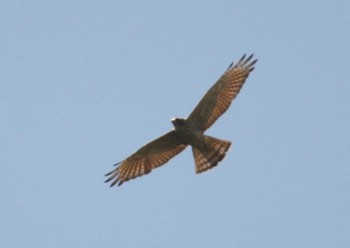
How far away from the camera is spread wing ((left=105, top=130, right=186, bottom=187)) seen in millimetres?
21422

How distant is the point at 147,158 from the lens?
21703 mm

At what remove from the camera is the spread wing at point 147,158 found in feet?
70.3

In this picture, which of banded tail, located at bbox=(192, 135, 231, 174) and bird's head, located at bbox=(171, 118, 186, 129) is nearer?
banded tail, located at bbox=(192, 135, 231, 174)

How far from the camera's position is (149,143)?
2138 cm

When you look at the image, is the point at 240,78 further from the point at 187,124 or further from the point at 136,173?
the point at 136,173

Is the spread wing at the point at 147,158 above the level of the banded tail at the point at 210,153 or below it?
above

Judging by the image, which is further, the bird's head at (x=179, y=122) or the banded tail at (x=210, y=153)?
the bird's head at (x=179, y=122)

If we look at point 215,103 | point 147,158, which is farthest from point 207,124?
point 147,158

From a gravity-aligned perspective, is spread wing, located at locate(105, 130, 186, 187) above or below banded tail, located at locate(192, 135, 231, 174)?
above

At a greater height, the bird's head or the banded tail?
the bird's head

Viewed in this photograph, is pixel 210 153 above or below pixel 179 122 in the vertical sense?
below

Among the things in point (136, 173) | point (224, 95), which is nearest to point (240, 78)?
point (224, 95)

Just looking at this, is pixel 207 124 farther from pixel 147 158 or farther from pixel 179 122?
pixel 147 158

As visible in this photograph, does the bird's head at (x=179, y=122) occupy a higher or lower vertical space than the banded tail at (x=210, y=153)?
higher
